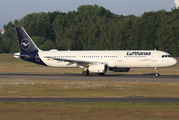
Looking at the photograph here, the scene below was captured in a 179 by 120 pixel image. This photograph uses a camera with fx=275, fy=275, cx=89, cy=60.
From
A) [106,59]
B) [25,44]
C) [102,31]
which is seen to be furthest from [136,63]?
[102,31]

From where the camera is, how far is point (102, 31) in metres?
132

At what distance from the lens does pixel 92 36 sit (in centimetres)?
13275

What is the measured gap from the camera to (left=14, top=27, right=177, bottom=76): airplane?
139 feet

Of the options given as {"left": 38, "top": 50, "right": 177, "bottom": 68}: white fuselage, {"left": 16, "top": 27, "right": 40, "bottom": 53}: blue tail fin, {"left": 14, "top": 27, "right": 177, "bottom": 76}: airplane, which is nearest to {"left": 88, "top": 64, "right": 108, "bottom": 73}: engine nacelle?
{"left": 14, "top": 27, "right": 177, "bottom": 76}: airplane

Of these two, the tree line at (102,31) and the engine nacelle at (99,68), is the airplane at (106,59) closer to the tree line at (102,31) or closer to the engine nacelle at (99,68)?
the engine nacelle at (99,68)

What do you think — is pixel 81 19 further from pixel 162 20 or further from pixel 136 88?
pixel 136 88

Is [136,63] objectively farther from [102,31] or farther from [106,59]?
[102,31]
